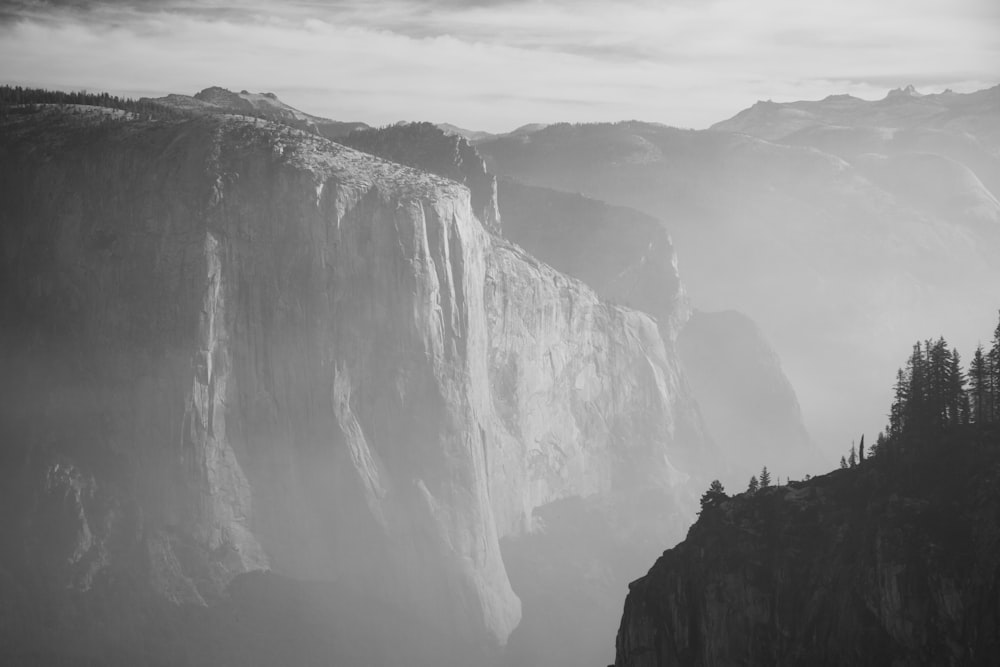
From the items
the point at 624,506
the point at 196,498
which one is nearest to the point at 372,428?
the point at 196,498

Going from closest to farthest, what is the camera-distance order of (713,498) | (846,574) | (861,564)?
(861,564), (846,574), (713,498)

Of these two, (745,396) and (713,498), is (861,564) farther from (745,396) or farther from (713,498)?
(745,396)

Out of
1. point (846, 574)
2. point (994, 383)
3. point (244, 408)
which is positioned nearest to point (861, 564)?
point (846, 574)

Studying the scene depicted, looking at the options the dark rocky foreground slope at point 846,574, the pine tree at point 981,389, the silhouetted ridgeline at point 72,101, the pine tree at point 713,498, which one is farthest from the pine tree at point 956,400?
the silhouetted ridgeline at point 72,101

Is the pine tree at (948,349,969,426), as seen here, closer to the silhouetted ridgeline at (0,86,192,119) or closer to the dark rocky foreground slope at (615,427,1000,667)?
the dark rocky foreground slope at (615,427,1000,667)

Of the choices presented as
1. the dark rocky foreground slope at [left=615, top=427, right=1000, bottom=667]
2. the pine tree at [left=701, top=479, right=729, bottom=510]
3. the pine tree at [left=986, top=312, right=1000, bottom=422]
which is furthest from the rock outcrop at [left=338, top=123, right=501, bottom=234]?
the dark rocky foreground slope at [left=615, top=427, right=1000, bottom=667]

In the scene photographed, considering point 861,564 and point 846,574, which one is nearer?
point 861,564
